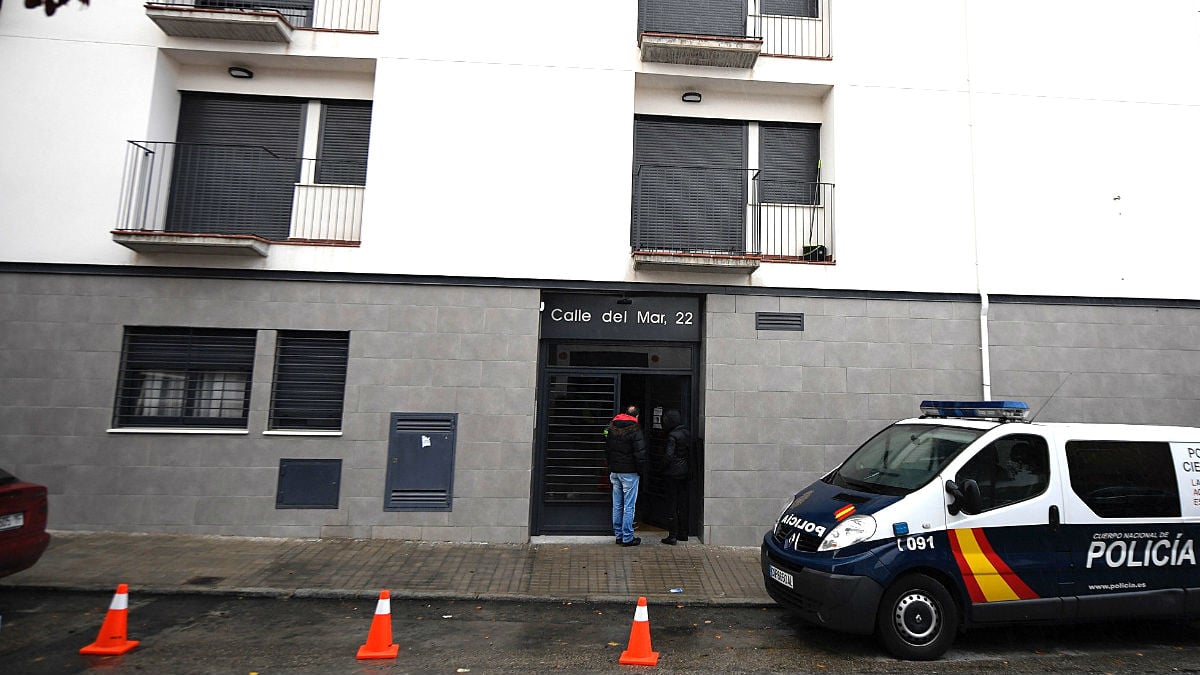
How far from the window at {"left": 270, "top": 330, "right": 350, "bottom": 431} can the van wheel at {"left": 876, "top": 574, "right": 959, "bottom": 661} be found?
7103 mm

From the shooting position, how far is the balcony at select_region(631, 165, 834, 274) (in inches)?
386

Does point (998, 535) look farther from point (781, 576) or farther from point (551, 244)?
point (551, 244)

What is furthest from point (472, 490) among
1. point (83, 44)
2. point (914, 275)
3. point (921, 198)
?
point (83, 44)

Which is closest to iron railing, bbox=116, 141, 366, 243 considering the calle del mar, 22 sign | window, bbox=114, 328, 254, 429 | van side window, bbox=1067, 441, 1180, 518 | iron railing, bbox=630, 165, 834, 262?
window, bbox=114, 328, 254, 429

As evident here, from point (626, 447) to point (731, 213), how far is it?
399cm

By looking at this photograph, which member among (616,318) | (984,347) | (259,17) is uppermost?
(259,17)

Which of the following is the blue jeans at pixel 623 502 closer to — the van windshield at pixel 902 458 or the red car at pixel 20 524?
the van windshield at pixel 902 458

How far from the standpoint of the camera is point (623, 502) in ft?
28.8

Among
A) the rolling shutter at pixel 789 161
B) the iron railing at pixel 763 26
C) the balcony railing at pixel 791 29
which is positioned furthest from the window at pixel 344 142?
the balcony railing at pixel 791 29

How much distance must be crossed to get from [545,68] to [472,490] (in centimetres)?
611

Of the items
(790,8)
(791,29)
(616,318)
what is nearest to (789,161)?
(791,29)

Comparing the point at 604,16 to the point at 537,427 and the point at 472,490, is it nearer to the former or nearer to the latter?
the point at 537,427

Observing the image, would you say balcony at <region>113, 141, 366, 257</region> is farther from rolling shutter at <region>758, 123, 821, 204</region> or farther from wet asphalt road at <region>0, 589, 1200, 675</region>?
rolling shutter at <region>758, 123, 821, 204</region>

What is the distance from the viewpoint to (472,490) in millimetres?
8742
